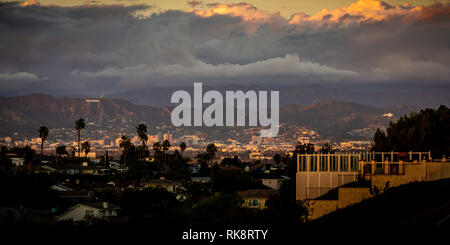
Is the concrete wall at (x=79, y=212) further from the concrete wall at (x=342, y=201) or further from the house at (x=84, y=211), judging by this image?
the concrete wall at (x=342, y=201)

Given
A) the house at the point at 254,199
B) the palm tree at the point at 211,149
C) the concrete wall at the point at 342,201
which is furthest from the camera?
the palm tree at the point at 211,149

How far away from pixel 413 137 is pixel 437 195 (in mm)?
65201

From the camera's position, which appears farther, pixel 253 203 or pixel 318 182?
→ pixel 253 203

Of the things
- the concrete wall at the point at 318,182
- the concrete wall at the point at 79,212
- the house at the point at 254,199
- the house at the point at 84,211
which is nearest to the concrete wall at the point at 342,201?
the concrete wall at the point at 318,182

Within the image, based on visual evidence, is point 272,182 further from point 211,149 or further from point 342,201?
point 342,201

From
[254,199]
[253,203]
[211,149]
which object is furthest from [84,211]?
[211,149]

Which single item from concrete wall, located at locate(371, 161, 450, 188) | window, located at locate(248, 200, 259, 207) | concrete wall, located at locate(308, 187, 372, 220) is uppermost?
concrete wall, located at locate(371, 161, 450, 188)

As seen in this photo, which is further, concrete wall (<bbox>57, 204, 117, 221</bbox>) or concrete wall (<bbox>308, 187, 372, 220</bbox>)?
concrete wall (<bbox>57, 204, 117, 221</bbox>)

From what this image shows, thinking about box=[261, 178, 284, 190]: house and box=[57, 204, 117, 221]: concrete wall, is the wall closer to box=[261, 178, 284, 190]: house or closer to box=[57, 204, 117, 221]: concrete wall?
box=[57, 204, 117, 221]: concrete wall

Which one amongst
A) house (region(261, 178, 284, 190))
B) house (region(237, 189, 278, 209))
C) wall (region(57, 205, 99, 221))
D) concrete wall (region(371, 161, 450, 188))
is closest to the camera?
concrete wall (region(371, 161, 450, 188))

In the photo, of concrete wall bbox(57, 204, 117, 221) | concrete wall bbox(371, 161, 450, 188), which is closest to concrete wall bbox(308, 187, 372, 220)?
concrete wall bbox(371, 161, 450, 188)

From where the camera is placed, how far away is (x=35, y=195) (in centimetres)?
10262
